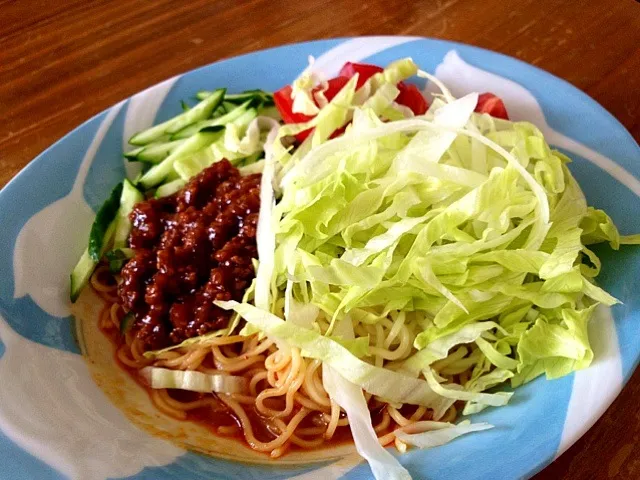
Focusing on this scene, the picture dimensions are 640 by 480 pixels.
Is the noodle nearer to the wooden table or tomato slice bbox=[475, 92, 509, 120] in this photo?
tomato slice bbox=[475, 92, 509, 120]

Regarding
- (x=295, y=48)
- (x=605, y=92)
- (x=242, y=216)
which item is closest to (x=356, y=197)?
(x=242, y=216)

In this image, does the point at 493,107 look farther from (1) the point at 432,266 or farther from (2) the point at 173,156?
(2) the point at 173,156

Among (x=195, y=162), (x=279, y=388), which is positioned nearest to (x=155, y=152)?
(x=195, y=162)

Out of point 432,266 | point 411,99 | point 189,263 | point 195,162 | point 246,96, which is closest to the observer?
point 432,266

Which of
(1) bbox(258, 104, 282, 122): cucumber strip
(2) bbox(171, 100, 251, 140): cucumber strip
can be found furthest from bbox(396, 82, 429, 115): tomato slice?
(2) bbox(171, 100, 251, 140): cucumber strip

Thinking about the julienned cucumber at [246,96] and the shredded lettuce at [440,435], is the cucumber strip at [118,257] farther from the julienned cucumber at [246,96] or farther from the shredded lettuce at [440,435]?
the shredded lettuce at [440,435]

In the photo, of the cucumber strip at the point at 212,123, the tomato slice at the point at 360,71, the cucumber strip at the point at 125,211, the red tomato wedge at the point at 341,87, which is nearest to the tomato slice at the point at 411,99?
the red tomato wedge at the point at 341,87

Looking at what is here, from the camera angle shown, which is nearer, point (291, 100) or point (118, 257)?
point (118, 257)
